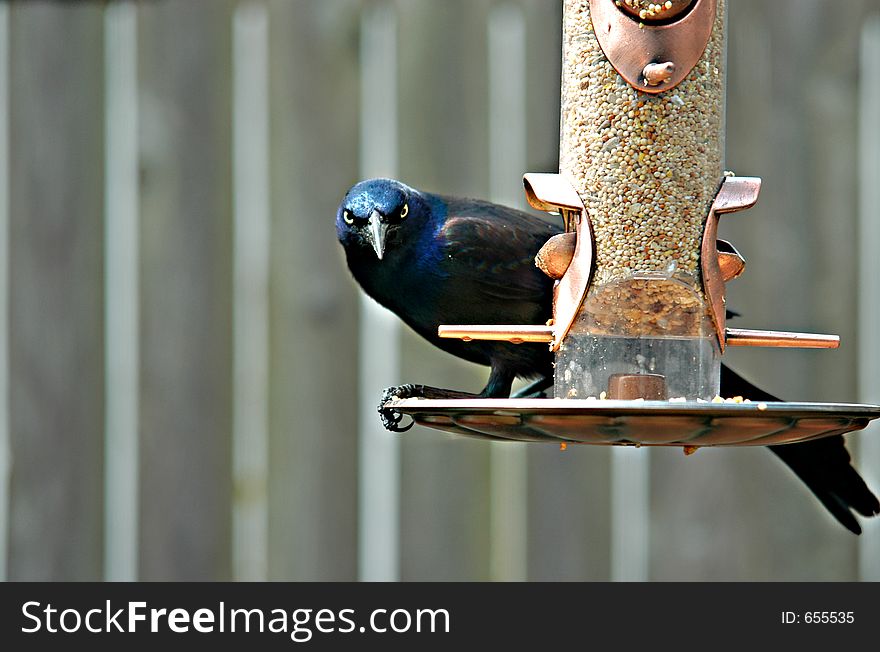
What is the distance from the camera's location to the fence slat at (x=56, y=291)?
353 cm

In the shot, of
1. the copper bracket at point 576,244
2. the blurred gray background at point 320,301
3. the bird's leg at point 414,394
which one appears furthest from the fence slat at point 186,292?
the copper bracket at point 576,244

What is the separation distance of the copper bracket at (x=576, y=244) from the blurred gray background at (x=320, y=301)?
3.07 ft

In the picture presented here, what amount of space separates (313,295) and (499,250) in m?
0.64

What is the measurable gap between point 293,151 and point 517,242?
0.74 meters

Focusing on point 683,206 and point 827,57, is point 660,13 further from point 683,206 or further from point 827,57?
point 827,57

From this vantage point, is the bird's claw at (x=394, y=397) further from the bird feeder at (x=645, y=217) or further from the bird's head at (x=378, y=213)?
the bird feeder at (x=645, y=217)

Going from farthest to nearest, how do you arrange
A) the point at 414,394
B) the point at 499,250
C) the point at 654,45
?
the point at 499,250, the point at 414,394, the point at 654,45

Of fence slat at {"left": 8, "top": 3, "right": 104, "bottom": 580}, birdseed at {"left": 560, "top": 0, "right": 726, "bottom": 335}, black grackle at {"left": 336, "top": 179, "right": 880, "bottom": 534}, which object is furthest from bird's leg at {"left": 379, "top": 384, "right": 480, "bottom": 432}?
fence slat at {"left": 8, "top": 3, "right": 104, "bottom": 580}

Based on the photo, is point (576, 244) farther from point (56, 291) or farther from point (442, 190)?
point (56, 291)

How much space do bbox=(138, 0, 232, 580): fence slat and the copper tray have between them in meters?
1.45

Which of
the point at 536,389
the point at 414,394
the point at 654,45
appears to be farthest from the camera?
the point at 536,389

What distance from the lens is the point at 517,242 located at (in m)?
3.07

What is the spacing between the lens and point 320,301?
138 inches

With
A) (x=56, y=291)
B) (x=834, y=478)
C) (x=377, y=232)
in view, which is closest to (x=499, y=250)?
(x=377, y=232)
